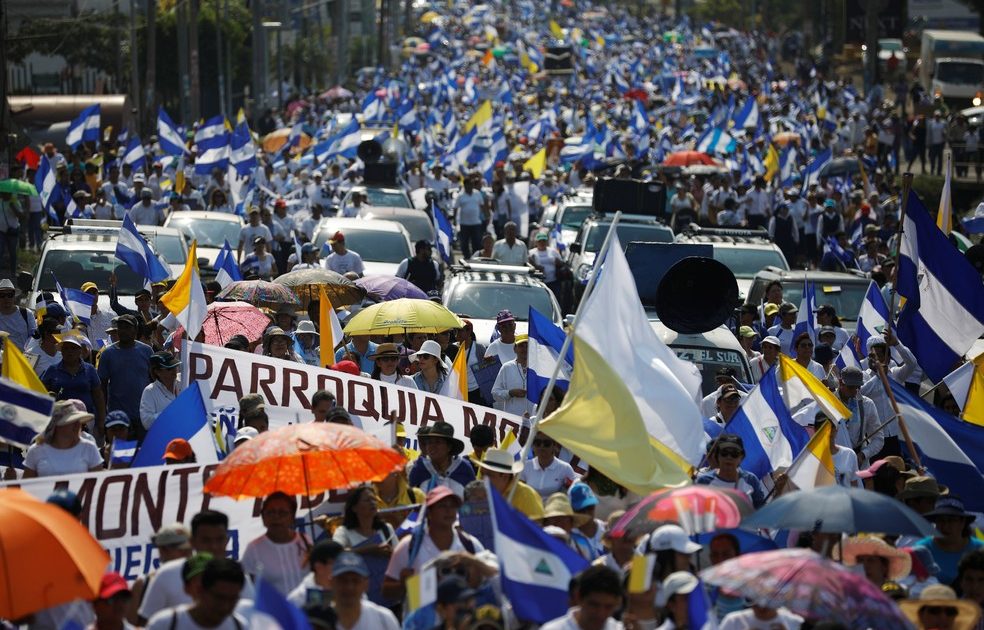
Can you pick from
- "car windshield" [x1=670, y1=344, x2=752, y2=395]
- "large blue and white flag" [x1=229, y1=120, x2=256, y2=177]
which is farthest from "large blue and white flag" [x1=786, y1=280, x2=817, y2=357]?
"large blue and white flag" [x1=229, y1=120, x2=256, y2=177]

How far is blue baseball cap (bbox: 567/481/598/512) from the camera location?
9211 millimetres

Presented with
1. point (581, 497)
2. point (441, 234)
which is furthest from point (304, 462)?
point (441, 234)

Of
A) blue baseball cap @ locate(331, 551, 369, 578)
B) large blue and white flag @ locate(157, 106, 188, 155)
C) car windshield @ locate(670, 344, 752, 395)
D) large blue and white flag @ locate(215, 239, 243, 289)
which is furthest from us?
large blue and white flag @ locate(157, 106, 188, 155)

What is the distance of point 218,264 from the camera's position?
811 inches

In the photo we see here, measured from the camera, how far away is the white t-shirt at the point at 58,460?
1012 centimetres

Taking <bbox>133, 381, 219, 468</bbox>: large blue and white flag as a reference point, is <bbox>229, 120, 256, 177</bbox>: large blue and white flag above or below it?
below

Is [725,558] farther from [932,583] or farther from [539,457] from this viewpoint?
[539,457]

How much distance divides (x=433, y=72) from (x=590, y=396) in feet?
225

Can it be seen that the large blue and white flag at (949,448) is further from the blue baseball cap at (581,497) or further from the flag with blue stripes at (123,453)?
the flag with blue stripes at (123,453)

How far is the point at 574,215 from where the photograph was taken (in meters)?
27.0

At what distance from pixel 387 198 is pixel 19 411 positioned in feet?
60.7

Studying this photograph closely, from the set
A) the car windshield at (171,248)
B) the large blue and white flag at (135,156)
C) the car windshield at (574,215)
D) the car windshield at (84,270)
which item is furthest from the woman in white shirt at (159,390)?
the large blue and white flag at (135,156)

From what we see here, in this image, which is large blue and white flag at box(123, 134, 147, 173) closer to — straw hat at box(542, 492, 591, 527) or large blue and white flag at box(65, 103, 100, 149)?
large blue and white flag at box(65, 103, 100, 149)

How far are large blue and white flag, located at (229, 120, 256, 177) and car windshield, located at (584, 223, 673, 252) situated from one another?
7.15 meters
